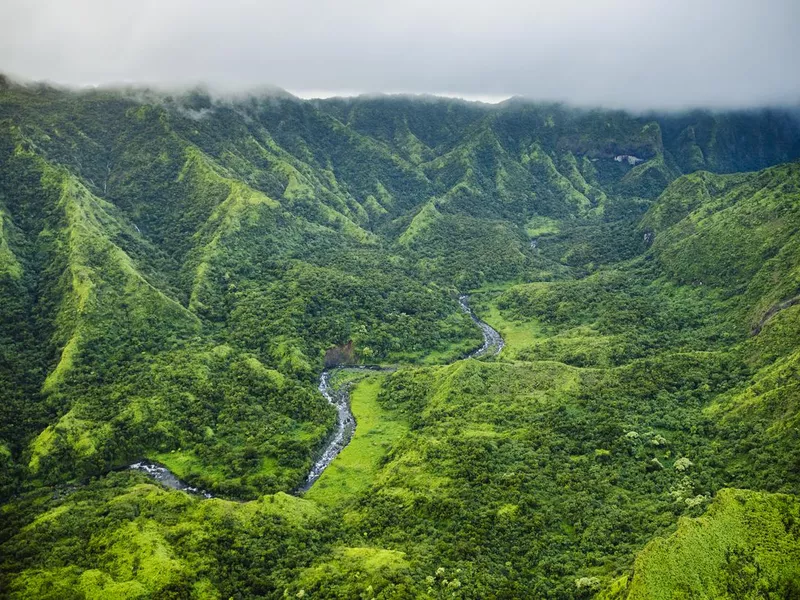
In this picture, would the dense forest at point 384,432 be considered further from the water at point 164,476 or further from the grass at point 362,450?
the water at point 164,476

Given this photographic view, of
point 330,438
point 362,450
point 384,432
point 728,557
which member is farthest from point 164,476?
point 728,557

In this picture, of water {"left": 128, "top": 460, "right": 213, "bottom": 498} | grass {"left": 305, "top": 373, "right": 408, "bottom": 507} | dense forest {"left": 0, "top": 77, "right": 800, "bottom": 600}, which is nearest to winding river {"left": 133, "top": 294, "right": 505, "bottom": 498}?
water {"left": 128, "top": 460, "right": 213, "bottom": 498}

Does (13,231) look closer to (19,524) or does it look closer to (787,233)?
(19,524)

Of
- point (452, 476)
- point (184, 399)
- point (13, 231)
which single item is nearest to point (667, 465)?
point (452, 476)

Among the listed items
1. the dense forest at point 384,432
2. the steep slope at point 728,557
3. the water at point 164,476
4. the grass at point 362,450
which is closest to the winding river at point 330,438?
the water at point 164,476

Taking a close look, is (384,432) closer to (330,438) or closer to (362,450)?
(362,450)
